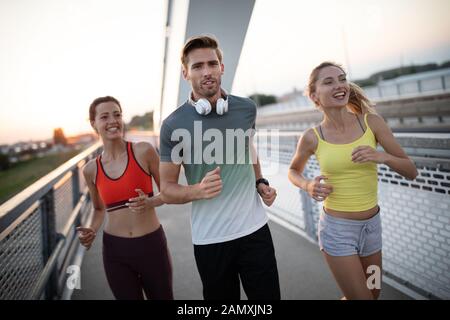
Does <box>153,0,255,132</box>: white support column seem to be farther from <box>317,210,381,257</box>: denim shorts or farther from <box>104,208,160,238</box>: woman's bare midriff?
<box>317,210,381,257</box>: denim shorts

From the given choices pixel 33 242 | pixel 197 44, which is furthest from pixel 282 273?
pixel 197 44

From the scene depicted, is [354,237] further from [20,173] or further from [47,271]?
[20,173]

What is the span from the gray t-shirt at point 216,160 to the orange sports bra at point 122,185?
0.46 meters

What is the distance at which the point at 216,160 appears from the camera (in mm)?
1823

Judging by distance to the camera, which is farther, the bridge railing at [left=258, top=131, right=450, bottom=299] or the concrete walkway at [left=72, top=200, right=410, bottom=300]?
the concrete walkway at [left=72, top=200, right=410, bottom=300]

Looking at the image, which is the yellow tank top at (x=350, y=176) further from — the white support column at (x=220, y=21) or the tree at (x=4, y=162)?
the tree at (x=4, y=162)

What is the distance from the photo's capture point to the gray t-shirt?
178cm

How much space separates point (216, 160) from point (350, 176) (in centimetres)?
98

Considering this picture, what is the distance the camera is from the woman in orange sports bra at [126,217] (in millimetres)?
2117

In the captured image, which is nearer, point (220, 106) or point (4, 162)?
point (220, 106)

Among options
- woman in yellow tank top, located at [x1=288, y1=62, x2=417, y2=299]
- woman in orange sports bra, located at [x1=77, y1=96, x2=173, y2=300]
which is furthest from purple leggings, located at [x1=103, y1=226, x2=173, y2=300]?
woman in yellow tank top, located at [x1=288, y1=62, x2=417, y2=299]
